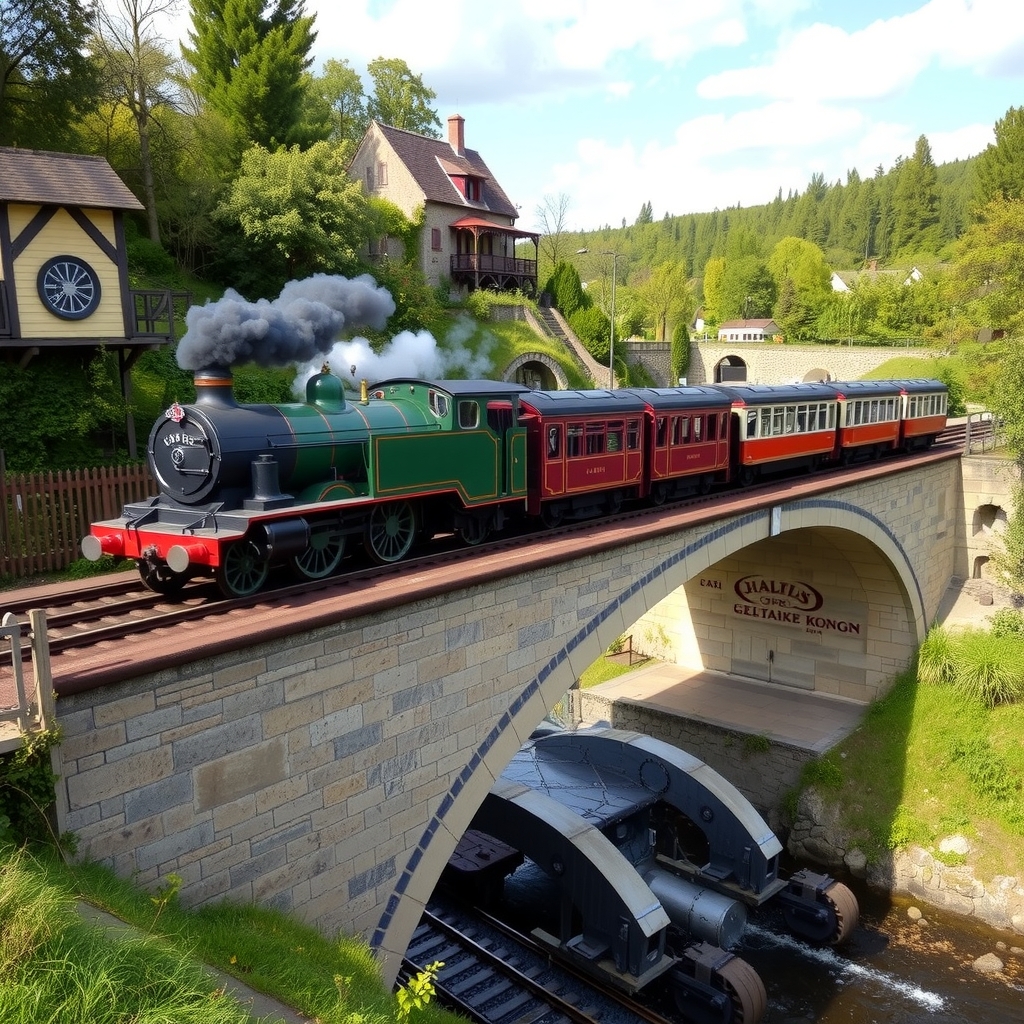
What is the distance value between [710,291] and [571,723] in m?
80.2

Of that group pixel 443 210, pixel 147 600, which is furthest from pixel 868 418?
pixel 443 210

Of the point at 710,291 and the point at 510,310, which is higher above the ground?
the point at 710,291

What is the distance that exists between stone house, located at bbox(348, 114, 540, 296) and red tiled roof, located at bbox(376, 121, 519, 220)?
5 cm

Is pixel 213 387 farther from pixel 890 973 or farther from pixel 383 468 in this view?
pixel 890 973

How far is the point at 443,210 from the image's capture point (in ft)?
136

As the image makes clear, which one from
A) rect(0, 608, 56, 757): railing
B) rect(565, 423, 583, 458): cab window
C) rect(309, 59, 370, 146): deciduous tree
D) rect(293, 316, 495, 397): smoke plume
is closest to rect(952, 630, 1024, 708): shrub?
rect(565, 423, 583, 458): cab window

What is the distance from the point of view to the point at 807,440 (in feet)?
74.6

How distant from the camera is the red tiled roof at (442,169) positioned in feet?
136

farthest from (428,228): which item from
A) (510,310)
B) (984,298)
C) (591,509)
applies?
(591,509)

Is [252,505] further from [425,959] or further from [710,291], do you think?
[710,291]

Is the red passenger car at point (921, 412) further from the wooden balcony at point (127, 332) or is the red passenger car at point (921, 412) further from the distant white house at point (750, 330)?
the distant white house at point (750, 330)

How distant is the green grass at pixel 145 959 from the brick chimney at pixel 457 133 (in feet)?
147

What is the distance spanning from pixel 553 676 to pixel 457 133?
4098 centimetres

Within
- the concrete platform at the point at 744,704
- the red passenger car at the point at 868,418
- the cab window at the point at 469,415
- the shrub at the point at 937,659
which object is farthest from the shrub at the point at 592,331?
the cab window at the point at 469,415
